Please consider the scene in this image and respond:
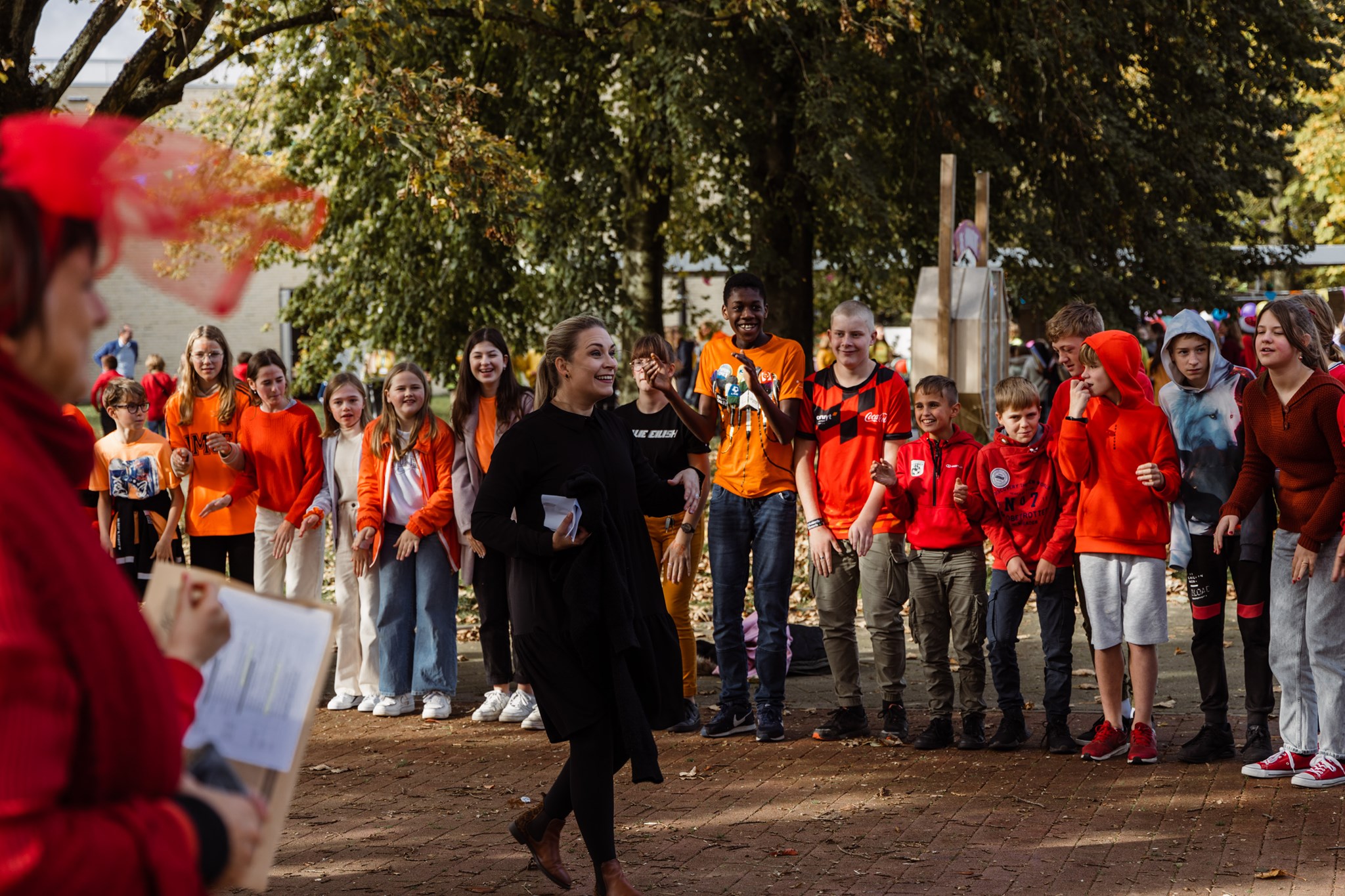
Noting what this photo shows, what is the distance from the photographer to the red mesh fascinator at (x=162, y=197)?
1669 millimetres

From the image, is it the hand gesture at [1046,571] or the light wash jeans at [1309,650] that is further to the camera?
the hand gesture at [1046,571]

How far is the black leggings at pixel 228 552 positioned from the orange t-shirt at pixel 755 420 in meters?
3.16

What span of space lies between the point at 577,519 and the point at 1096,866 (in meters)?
2.47

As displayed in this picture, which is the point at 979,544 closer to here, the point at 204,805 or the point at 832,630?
the point at 832,630

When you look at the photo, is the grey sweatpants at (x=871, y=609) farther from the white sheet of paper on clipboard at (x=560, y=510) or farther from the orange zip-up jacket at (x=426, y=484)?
the white sheet of paper on clipboard at (x=560, y=510)

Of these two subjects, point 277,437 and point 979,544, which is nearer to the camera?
point 979,544

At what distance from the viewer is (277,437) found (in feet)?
28.0

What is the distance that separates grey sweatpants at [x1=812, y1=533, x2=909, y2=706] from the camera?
7.41 meters

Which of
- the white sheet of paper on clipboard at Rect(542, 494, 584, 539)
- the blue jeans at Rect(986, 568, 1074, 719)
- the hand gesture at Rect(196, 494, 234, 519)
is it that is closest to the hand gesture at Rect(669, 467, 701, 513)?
the white sheet of paper on clipboard at Rect(542, 494, 584, 539)

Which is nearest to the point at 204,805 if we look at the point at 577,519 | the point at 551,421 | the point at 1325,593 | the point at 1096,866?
the point at 577,519

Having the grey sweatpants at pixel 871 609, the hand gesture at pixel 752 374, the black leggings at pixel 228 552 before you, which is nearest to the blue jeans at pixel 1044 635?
the grey sweatpants at pixel 871 609

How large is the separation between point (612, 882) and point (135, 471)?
5043 mm

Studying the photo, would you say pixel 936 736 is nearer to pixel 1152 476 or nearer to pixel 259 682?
pixel 1152 476

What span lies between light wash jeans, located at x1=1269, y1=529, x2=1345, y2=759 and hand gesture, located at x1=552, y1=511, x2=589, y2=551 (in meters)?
3.61
